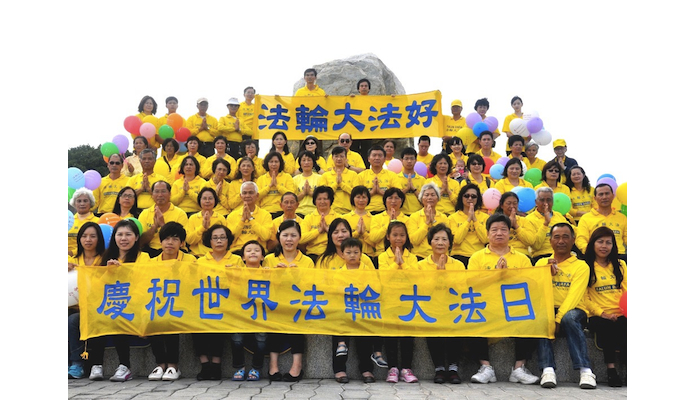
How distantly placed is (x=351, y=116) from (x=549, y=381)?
7.56m

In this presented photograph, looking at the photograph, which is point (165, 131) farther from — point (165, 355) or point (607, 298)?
point (607, 298)

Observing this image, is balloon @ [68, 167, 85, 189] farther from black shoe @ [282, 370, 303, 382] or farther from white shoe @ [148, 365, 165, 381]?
black shoe @ [282, 370, 303, 382]

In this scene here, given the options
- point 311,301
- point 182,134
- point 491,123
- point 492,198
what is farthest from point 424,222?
point 182,134

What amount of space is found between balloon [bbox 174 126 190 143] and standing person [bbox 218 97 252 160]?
74 cm

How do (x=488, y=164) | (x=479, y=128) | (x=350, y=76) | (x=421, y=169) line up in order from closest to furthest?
(x=421, y=169)
(x=488, y=164)
(x=479, y=128)
(x=350, y=76)

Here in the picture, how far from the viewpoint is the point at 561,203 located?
8.77 m

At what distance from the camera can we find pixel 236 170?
32.4 feet

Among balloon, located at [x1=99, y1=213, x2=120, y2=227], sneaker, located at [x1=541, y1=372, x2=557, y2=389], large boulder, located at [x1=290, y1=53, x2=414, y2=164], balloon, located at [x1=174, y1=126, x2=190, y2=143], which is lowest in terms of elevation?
sneaker, located at [x1=541, y1=372, x2=557, y2=389]

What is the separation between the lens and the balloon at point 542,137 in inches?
470

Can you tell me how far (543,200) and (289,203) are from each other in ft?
11.8

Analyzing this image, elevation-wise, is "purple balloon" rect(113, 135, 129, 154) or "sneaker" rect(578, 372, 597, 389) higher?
"purple balloon" rect(113, 135, 129, 154)

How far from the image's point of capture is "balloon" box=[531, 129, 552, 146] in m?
11.9

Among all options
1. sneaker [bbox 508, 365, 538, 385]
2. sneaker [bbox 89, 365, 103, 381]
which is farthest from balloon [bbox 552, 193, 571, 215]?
sneaker [bbox 89, 365, 103, 381]

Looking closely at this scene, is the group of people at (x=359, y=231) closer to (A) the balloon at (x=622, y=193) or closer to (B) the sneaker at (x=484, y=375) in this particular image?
(B) the sneaker at (x=484, y=375)
